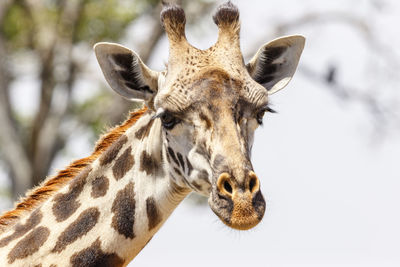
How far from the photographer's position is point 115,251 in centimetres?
806

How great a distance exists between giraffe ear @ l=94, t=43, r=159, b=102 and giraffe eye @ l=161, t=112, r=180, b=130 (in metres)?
0.46

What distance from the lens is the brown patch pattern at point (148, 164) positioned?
27.2ft

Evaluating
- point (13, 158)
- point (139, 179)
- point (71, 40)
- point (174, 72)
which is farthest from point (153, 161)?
point (71, 40)

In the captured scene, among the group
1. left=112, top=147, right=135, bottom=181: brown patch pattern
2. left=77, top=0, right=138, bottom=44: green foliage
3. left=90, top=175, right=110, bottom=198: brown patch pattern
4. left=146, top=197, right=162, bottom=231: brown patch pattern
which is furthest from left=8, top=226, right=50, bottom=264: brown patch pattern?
left=77, top=0, right=138, bottom=44: green foliage

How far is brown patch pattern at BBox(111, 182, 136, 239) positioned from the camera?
8.11 m

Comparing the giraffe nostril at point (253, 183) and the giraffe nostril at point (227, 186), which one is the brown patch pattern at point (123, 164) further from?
the giraffe nostril at point (253, 183)

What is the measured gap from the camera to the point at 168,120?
7969 millimetres

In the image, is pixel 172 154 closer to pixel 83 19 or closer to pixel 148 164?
pixel 148 164

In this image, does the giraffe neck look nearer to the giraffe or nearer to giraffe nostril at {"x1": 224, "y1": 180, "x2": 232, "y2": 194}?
the giraffe

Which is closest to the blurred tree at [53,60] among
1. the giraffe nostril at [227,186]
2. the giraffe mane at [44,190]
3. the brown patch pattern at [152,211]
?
the giraffe mane at [44,190]

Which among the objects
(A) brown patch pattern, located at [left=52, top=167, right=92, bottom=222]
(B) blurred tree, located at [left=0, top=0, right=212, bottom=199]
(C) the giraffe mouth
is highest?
(B) blurred tree, located at [left=0, top=0, right=212, bottom=199]

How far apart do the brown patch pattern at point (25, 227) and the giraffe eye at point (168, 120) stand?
1406 mm

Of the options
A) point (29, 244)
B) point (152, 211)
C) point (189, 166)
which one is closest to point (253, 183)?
point (189, 166)

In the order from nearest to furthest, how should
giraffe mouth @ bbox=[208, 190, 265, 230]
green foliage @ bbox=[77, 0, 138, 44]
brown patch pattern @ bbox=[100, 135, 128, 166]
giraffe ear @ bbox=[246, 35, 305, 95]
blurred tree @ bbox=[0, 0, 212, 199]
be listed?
giraffe mouth @ bbox=[208, 190, 265, 230]
brown patch pattern @ bbox=[100, 135, 128, 166]
giraffe ear @ bbox=[246, 35, 305, 95]
blurred tree @ bbox=[0, 0, 212, 199]
green foliage @ bbox=[77, 0, 138, 44]
